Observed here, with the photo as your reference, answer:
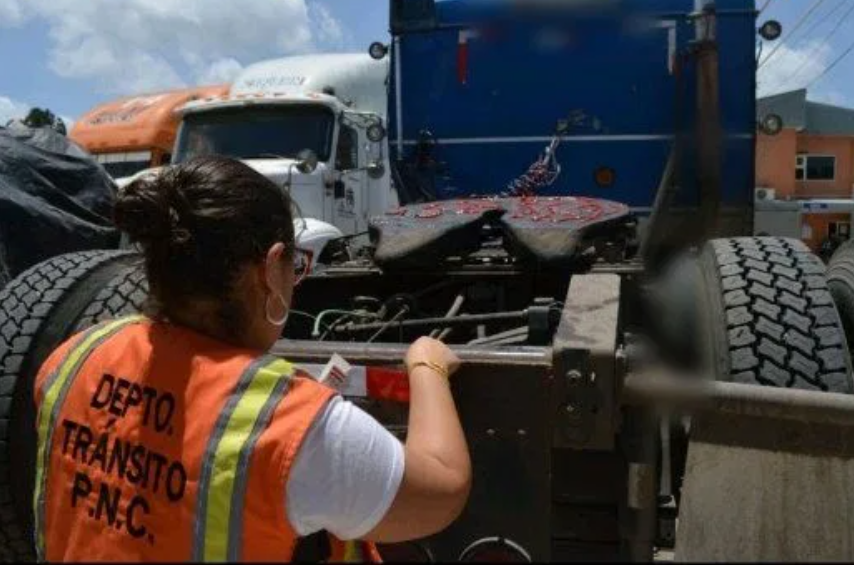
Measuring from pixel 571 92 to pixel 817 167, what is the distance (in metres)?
26.5

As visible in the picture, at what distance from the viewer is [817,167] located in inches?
1180

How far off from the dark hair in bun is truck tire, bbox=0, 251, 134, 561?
1.86 meters

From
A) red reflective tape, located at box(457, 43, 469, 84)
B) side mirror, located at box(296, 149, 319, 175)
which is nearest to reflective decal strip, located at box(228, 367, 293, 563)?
red reflective tape, located at box(457, 43, 469, 84)

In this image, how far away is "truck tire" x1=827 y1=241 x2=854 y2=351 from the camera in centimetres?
528

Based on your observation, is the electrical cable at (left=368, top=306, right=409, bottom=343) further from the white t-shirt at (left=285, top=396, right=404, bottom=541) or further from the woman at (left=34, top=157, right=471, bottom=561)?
the white t-shirt at (left=285, top=396, right=404, bottom=541)

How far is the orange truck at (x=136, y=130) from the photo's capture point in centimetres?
1346

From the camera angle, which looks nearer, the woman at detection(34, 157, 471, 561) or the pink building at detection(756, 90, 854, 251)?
the woman at detection(34, 157, 471, 561)

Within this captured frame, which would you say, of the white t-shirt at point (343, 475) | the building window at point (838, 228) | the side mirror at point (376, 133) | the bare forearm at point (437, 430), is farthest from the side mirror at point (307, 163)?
the building window at point (838, 228)

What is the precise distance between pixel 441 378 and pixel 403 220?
83.8 inches

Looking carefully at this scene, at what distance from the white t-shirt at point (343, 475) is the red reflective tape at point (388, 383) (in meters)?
0.94

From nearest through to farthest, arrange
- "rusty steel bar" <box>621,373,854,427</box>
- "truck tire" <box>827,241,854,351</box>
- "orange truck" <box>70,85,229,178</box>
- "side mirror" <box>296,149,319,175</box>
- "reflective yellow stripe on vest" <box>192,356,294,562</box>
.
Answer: "reflective yellow stripe on vest" <box>192,356,294,562</box>, "rusty steel bar" <box>621,373,854,427</box>, "truck tire" <box>827,241,854,351</box>, "side mirror" <box>296,149,319,175</box>, "orange truck" <box>70,85,229,178</box>

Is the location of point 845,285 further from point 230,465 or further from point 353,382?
point 230,465

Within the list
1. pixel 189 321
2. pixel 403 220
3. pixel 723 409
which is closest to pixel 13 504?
pixel 403 220

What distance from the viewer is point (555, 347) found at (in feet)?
7.70
